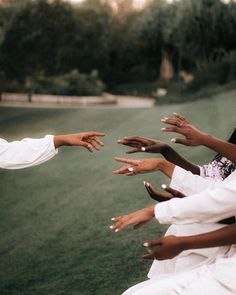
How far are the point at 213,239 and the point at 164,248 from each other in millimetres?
268

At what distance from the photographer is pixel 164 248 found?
2598 millimetres

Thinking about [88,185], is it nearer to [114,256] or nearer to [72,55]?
[114,256]

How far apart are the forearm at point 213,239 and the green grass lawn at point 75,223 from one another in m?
2.58

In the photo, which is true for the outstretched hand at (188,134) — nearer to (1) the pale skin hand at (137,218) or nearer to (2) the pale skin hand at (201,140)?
(2) the pale skin hand at (201,140)

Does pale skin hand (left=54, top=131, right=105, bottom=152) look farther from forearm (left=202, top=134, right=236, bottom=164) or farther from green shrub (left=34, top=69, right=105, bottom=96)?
green shrub (left=34, top=69, right=105, bottom=96)

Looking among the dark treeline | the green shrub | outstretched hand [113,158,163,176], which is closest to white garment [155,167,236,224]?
outstretched hand [113,158,163,176]

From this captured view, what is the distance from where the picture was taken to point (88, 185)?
948 centimetres

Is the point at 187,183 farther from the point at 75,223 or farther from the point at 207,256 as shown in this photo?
the point at 75,223

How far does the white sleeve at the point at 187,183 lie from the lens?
10.6 feet

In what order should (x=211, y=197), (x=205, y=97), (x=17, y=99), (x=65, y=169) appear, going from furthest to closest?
(x=17, y=99), (x=205, y=97), (x=65, y=169), (x=211, y=197)

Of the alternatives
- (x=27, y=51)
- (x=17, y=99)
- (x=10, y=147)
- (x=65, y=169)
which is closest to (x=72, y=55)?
(x=27, y=51)

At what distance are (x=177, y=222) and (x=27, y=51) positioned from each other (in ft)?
96.5

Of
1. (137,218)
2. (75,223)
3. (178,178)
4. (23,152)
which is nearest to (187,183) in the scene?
(178,178)

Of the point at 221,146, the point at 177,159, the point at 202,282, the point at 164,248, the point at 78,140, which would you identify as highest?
the point at 221,146
